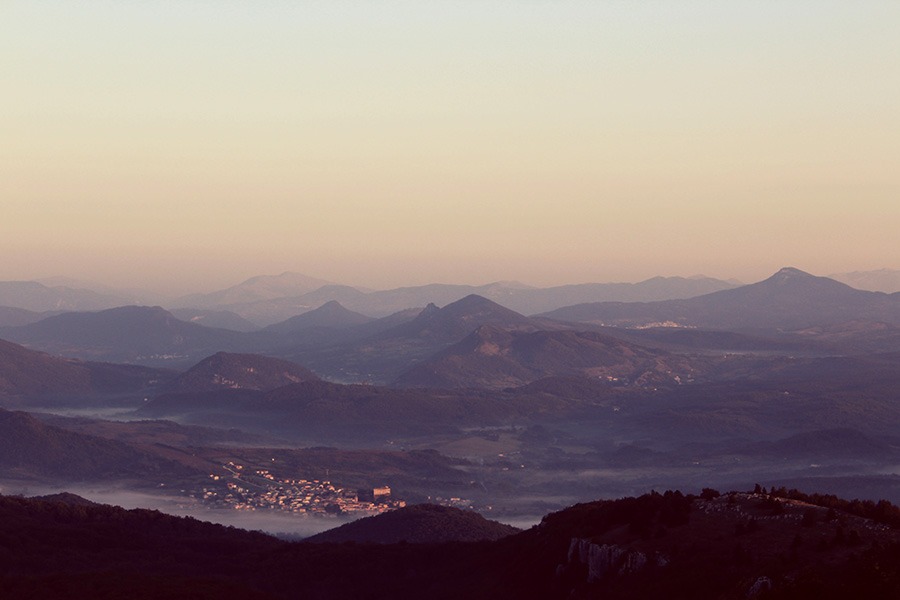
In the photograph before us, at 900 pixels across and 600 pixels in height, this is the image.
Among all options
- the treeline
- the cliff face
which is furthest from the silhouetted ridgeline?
the treeline

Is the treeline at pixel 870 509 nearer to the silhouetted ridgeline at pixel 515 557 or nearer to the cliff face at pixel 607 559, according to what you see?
the silhouetted ridgeline at pixel 515 557

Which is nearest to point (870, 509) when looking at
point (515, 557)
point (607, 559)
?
point (607, 559)

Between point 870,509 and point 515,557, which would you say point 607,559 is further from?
point 515,557

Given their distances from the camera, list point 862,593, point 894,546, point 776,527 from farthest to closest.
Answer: point 776,527
point 894,546
point 862,593

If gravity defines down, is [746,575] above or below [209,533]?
above

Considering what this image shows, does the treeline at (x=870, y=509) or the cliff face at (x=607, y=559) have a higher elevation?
the treeline at (x=870, y=509)

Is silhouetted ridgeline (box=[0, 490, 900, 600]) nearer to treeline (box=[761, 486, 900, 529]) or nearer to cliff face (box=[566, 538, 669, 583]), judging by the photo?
cliff face (box=[566, 538, 669, 583])

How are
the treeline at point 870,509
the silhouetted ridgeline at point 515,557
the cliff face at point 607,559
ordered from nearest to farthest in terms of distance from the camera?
the silhouetted ridgeline at point 515,557, the cliff face at point 607,559, the treeline at point 870,509

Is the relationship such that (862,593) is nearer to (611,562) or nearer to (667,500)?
(611,562)

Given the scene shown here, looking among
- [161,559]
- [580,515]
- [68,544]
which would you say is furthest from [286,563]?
[580,515]

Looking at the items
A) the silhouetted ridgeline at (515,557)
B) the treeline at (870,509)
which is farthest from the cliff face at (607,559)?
the treeline at (870,509)
